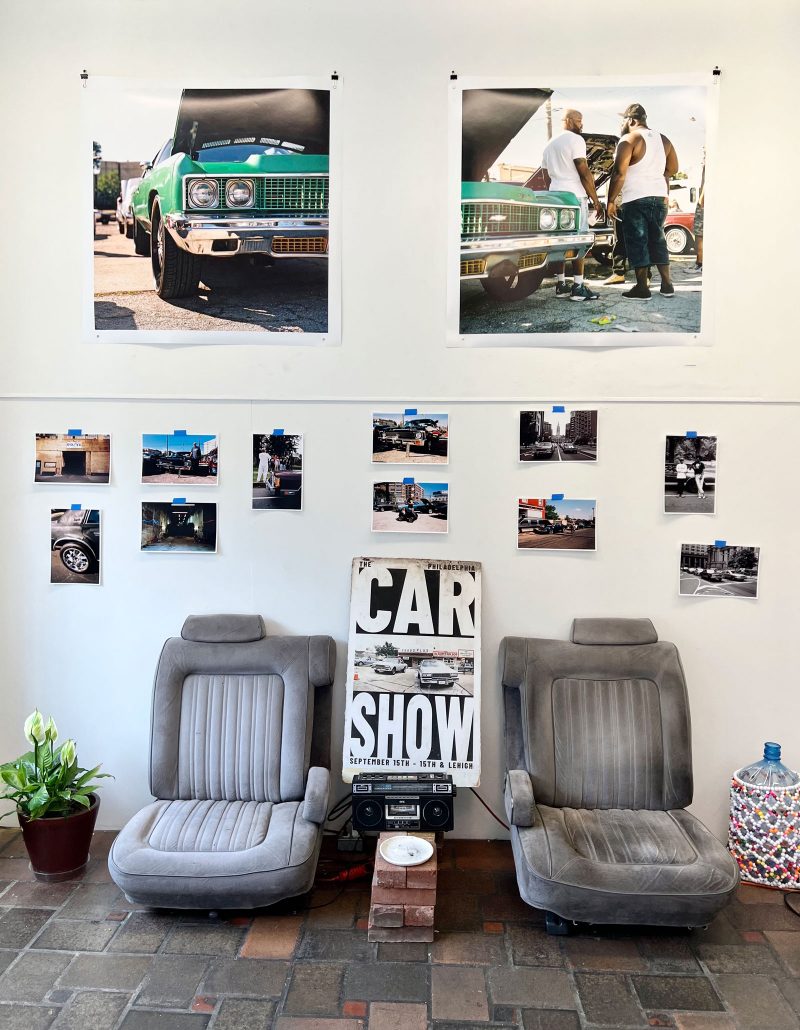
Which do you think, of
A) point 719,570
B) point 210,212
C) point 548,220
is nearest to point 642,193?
point 548,220

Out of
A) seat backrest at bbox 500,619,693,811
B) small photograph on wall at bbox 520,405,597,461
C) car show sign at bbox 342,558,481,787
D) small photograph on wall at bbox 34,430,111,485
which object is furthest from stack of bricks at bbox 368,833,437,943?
small photograph on wall at bbox 34,430,111,485

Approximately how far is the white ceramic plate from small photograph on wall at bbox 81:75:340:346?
2015 millimetres

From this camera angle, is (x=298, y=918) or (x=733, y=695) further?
(x=733, y=695)

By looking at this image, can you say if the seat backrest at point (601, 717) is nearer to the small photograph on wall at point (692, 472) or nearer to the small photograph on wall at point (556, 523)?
the small photograph on wall at point (556, 523)

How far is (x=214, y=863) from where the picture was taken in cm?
259

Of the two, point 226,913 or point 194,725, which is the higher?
point 194,725

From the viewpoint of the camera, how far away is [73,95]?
3244 millimetres

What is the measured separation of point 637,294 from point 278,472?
1.70 meters

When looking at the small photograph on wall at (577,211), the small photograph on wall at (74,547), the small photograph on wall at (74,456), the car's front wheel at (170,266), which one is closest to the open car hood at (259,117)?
the car's front wheel at (170,266)

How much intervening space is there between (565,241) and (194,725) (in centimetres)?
255

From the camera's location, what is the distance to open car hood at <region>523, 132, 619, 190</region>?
320 cm

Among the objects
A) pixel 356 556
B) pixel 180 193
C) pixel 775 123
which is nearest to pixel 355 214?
pixel 180 193

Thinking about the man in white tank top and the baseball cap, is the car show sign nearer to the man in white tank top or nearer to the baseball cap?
the man in white tank top

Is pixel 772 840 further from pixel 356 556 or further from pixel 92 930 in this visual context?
pixel 92 930
